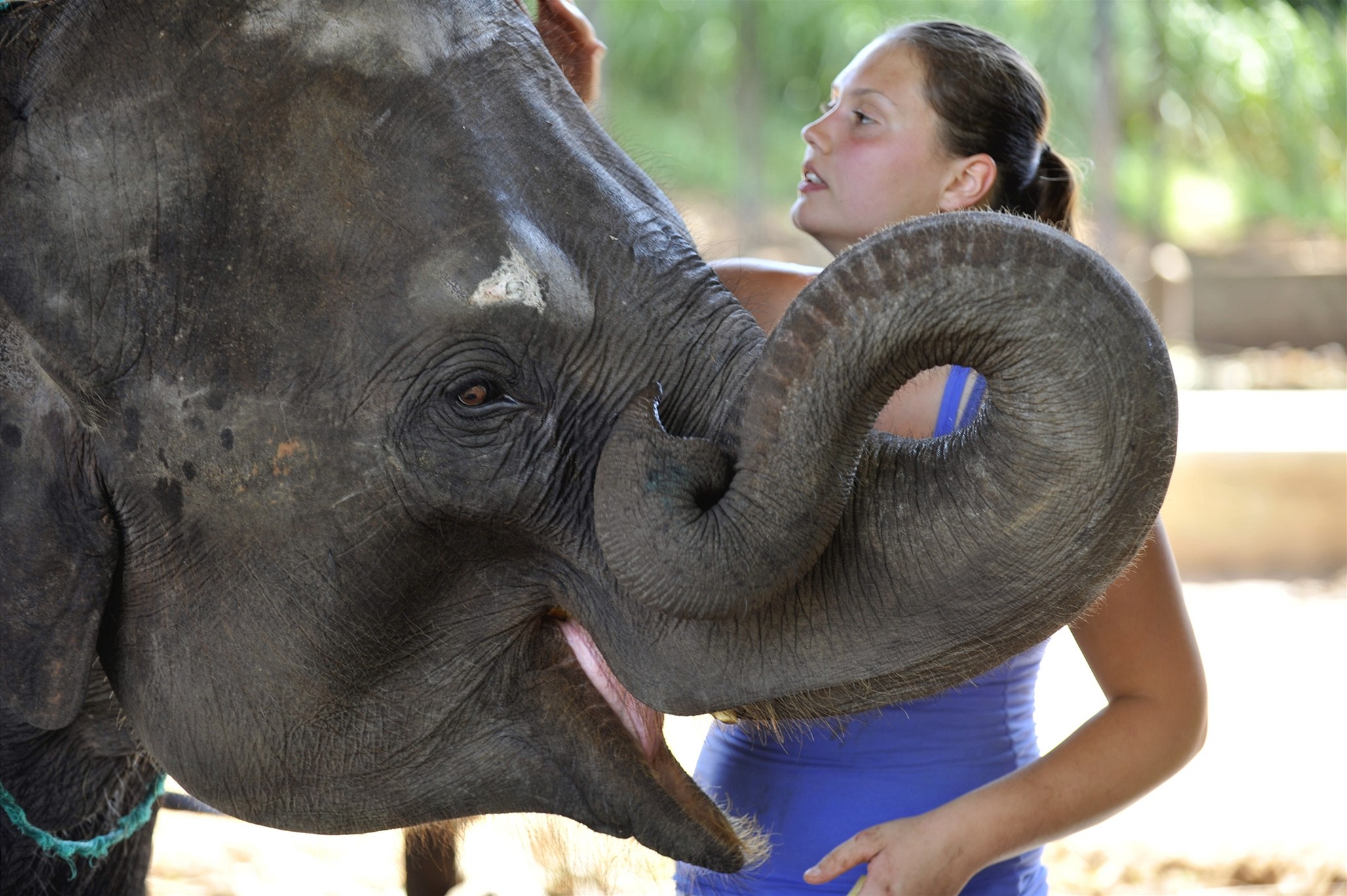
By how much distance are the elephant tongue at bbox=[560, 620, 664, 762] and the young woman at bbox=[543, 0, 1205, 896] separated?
0.40 m

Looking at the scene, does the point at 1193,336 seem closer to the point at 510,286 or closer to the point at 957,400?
the point at 957,400

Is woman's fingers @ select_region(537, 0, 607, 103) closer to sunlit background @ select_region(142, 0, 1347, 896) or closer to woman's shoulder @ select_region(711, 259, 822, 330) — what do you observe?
sunlit background @ select_region(142, 0, 1347, 896)

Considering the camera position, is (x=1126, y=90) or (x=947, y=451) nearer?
(x=947, y=451)

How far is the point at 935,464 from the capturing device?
1.20 m

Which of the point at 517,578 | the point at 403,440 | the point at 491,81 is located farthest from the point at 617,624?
the point at 491,81

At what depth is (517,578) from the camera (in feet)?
Answer: 4.34

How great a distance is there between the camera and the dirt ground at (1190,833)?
12.6 feet

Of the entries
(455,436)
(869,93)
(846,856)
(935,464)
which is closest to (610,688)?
(455,436)

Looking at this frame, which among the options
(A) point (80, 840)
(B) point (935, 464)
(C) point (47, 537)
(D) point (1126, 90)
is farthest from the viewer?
(D) point (1126, 90)

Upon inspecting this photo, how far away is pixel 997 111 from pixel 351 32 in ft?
3.74

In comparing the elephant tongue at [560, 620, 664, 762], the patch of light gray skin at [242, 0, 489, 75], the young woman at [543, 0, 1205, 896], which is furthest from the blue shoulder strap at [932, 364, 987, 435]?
the patch of light gray skin at [242, 0, 489, 75]

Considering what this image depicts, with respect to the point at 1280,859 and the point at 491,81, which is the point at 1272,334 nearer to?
the point at 1280,859

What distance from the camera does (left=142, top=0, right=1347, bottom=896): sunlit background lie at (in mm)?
3932

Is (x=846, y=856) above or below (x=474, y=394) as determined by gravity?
below
